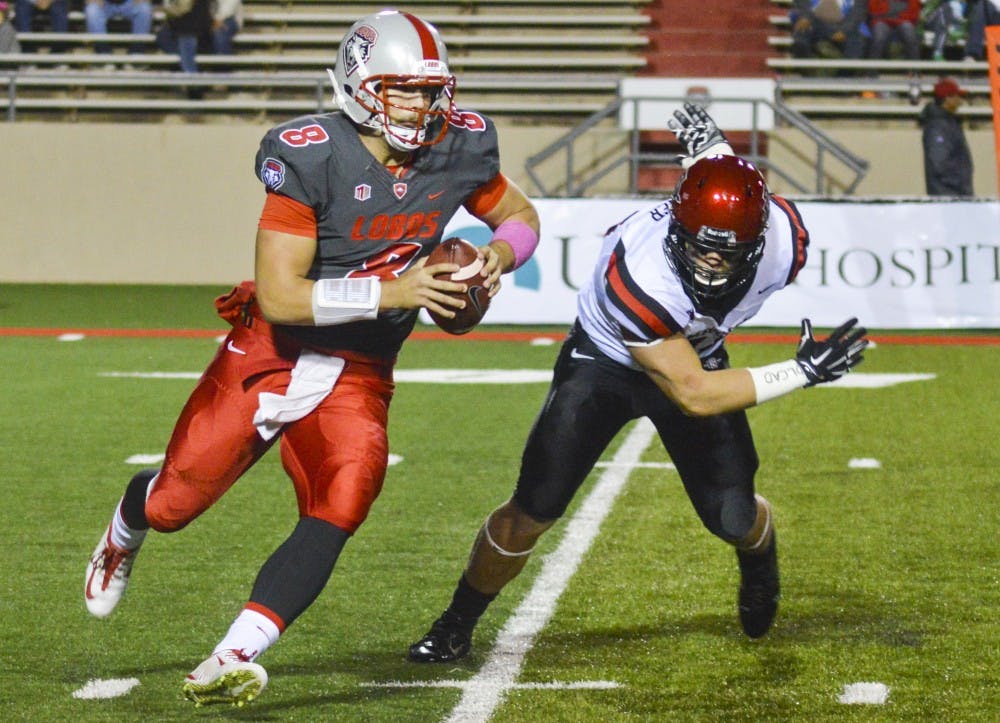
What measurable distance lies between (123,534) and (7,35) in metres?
14.2

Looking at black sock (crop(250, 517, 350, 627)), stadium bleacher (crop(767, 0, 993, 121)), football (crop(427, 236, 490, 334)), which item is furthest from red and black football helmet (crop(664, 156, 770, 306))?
stadium bleacher (crop(767, 0, 993, 121))

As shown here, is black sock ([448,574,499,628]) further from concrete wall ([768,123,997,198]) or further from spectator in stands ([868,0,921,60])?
spectator in stands ([868,0,921,60])

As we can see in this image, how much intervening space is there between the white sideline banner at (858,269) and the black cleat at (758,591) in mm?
7760

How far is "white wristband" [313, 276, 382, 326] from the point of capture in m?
3.81

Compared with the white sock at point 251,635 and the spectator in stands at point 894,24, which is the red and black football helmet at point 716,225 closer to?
the white sock at point 251,635

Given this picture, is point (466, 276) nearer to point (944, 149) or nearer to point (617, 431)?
point (617, 431)

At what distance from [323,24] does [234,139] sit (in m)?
2.21

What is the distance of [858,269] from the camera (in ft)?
40.3

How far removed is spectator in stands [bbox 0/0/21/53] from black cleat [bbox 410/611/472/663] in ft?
46.9

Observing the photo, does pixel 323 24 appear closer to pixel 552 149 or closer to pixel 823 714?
pixel 552 149

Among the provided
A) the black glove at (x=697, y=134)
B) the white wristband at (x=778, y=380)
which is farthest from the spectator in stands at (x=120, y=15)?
the white wristband at (x=778, y=380)

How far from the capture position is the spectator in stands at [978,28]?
16234 millimetres

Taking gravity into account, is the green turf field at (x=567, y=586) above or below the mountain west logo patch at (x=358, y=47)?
below

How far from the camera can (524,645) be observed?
4.54 metres
